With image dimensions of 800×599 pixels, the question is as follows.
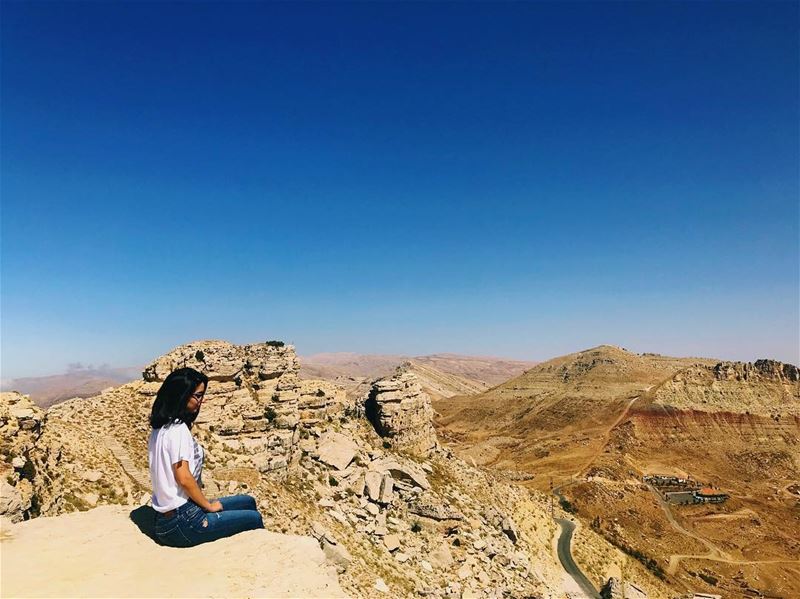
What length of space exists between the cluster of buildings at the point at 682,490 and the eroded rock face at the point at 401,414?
185 ft

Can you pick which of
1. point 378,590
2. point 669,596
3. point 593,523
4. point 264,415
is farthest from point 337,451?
point 593,523

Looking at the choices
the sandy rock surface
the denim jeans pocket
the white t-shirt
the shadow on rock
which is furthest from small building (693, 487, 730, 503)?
the white t-shirt

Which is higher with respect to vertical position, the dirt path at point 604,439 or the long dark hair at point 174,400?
the long dark hair at point 174,400

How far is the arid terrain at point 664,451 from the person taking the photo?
180 ft

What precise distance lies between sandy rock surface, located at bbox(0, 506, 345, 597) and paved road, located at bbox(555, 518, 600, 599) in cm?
3569

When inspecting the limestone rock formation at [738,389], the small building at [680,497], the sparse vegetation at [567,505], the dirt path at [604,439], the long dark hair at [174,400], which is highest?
the long dark hair at [174,400]

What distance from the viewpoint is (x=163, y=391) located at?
841 cm

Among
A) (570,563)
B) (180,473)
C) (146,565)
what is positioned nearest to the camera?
(180,473)

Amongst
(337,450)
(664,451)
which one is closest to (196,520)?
(337,450)

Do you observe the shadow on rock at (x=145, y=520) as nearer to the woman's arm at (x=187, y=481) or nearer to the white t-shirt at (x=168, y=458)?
the white t-shirt at (x=168, y=458)

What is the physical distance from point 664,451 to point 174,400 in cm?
11395

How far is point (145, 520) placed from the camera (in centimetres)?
1015

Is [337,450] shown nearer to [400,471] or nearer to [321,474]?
[321,474]

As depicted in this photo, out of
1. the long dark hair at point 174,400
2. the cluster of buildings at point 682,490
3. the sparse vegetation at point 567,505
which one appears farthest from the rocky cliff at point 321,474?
the cluster of buildings at point 682,490
